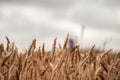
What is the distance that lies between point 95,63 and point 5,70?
2.46 ft

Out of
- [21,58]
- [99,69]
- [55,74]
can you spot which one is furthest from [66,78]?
[21,58]

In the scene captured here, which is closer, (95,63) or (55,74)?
(55,74)

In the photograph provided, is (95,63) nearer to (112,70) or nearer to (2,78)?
(112,70)

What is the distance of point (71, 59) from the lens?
3330 millimetres

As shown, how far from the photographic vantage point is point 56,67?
118 inches

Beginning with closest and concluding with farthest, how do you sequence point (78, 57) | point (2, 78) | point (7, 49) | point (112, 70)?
point (2, 78)
point (112, 70)
point (78, 57)
point (7, 49)

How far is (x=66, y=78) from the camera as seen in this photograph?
2988 mm

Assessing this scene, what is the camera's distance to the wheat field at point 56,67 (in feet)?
9.93

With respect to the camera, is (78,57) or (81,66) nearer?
(81,66)

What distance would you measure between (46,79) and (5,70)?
1.28ft

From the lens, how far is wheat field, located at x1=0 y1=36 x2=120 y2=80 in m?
3.03

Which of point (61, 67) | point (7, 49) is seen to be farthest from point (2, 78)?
point (7, 49)

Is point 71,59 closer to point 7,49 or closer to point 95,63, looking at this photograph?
point 95,63

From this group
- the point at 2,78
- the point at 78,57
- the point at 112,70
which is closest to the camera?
the point at 2,78
